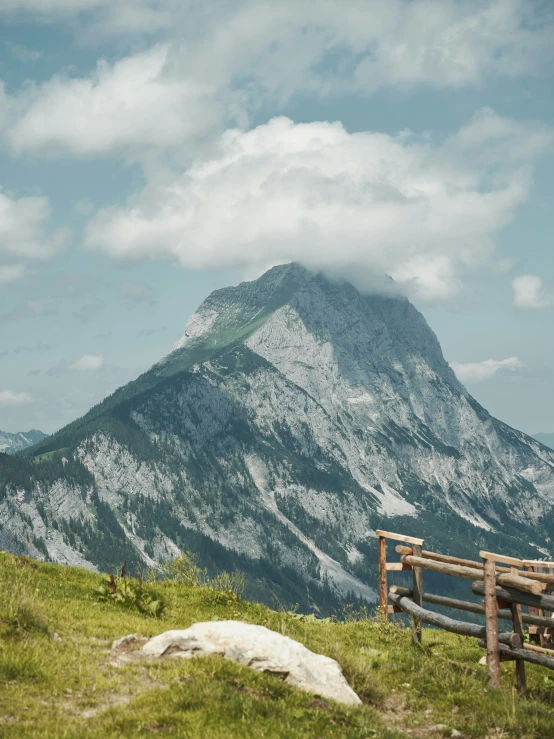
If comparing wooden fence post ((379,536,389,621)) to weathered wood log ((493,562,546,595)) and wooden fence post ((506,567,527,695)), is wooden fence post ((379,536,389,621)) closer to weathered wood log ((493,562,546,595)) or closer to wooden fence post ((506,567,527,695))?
wooden fence post ((506,567,527,695))

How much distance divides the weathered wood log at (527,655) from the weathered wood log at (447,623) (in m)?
0.17

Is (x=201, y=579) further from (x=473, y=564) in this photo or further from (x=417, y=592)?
(x=473, y=564)

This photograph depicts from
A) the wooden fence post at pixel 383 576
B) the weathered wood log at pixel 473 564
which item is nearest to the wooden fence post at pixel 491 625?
the weathered wood log at pixel 473 564

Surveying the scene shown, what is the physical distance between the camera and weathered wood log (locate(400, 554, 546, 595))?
15.0 m

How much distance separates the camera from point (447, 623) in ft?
58.4

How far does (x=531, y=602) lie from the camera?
15.4 metres

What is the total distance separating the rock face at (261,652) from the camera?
42.0 feet

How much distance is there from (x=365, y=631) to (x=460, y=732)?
8941 millimetres

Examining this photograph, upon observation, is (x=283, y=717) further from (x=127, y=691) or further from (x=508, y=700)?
(x=508, y=700)

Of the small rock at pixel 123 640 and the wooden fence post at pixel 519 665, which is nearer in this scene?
the small rock at pixel 123 640

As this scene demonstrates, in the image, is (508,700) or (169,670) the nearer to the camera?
(169,670)

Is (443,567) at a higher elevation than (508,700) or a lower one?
higher

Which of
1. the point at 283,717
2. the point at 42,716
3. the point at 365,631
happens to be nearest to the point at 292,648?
the point at 283,717

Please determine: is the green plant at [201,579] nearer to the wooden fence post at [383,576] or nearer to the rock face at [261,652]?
the wooden fence post at [383,576]
